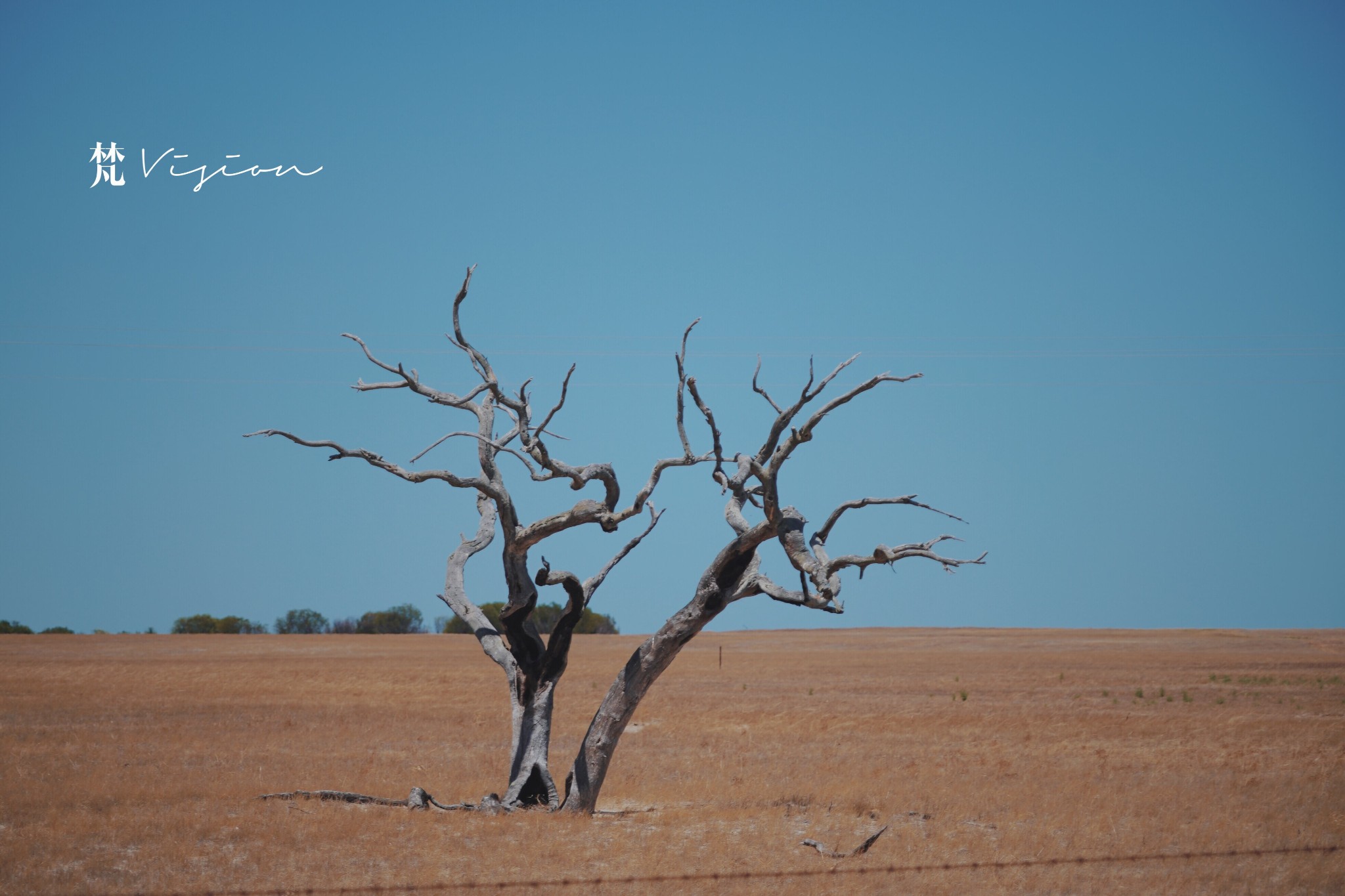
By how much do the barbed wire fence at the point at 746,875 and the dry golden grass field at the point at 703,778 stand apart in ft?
0.60

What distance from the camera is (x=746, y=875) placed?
11.0m

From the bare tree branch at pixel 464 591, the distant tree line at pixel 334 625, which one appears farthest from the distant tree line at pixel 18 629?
the bare tree branch at pixel 464 591

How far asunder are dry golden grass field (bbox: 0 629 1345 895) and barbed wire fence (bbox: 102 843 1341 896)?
18 cm

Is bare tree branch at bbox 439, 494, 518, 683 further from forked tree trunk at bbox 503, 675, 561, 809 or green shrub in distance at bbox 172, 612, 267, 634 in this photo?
green shrub in distance at bbox 172, 612, 267, 634

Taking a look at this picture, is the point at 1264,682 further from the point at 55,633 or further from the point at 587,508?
the point at 55,633

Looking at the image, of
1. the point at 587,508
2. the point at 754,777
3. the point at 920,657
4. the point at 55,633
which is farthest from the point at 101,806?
the point at 55,633

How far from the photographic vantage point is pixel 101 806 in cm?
1491

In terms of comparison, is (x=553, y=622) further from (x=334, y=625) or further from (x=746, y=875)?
(x=746, y=875)

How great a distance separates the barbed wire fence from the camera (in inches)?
397

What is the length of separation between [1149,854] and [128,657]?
5131 centimetres

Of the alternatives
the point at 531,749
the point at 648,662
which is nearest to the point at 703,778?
the point at 531,749

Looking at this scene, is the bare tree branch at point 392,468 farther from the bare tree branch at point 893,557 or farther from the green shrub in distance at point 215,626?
the green shrub in distance at point 215,626

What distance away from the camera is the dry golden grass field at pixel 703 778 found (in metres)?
11.4

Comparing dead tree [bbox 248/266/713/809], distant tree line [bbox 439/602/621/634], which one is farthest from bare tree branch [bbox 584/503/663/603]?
distant tree line [bbox 439/602/621/634]
